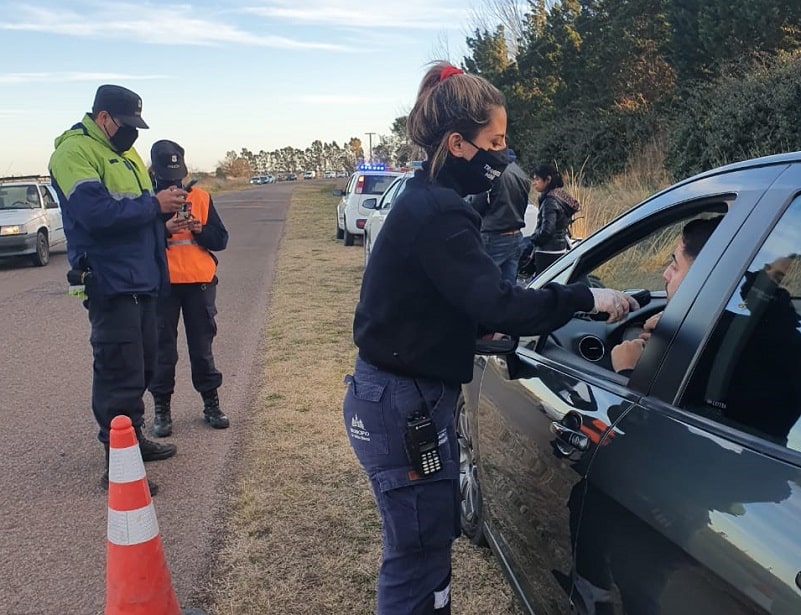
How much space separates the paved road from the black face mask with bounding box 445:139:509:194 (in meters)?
2.18

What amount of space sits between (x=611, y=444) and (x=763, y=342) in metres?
0.41

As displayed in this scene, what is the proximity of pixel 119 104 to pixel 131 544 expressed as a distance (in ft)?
7.81

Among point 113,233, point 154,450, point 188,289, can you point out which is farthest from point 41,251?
point 113,233

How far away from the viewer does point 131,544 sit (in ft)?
8.60

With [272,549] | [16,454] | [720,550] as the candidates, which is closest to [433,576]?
[720,550]

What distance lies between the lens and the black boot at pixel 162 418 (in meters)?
4.85

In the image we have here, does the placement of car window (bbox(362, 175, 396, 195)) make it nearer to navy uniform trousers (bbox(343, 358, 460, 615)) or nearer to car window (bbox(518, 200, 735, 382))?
car window (bbox(518, 200, 735, 382))

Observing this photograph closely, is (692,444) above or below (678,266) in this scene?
below

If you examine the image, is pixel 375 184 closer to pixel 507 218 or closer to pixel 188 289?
pixel 507 218

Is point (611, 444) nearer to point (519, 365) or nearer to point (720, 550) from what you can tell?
point (720, 550)

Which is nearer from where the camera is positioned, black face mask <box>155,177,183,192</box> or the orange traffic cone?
the orange traffic cone

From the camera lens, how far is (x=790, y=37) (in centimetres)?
1795

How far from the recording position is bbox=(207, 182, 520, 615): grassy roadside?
3.05 m

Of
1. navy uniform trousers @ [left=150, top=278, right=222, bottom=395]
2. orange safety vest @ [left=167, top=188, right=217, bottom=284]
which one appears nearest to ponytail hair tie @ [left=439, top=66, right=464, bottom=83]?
orange safety vest @ [left=167, top=188, right=217, bottom=284]
